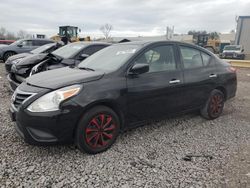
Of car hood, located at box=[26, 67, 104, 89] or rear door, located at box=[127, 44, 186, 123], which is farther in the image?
rear door, located at box=[127, 44, 186, 123]

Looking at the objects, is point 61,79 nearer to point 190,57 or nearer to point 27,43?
point 190,57

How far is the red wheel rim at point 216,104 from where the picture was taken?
4.43 m

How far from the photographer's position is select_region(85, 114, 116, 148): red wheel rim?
2.88 meters

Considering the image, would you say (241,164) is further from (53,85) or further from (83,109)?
(53,85)

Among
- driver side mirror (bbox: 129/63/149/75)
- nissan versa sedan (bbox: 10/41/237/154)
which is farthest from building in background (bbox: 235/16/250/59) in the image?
driver side mirror (bbox: 129/63/149/75)

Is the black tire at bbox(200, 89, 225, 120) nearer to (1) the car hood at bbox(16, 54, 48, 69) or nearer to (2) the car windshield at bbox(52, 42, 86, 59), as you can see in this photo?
(2) the car windshield at bbox(52, 42, 86, 59)

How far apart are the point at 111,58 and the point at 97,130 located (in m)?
1.28

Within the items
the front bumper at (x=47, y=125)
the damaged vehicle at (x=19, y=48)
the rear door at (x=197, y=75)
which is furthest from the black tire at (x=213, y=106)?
the damaged vehicle at (x=19, y=48)

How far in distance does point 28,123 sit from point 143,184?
1.53 metres

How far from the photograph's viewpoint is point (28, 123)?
2648 millimetres

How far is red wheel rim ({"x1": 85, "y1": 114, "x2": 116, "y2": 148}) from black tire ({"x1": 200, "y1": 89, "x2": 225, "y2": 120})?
2.21 metres

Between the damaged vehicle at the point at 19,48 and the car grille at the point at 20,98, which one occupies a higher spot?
the damaged vehicle at the point at 19,48

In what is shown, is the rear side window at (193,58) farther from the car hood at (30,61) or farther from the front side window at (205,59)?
the car hood at (30,61)

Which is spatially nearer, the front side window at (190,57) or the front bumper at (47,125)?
the front bumper at (47,125)
